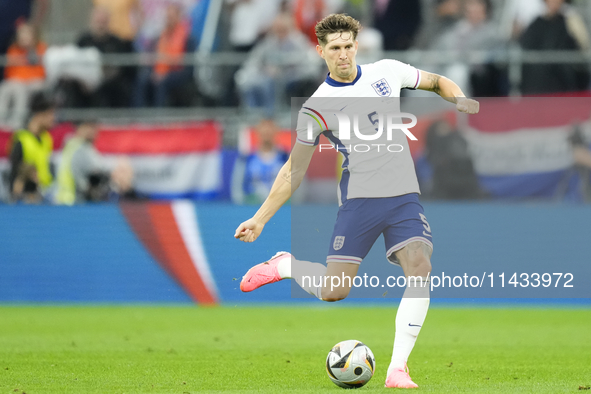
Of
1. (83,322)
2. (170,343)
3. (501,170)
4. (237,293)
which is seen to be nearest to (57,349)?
(170,343)

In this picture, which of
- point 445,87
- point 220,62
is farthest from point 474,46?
point 445,87

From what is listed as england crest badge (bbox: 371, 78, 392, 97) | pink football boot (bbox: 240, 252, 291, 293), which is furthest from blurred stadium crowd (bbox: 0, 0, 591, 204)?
england crest badge (bbox: 371, 78, 392, 97)

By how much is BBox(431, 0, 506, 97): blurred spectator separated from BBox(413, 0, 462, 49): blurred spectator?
0.13 meters

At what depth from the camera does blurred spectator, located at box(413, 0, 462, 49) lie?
15.7 meters

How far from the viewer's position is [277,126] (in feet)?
46.9

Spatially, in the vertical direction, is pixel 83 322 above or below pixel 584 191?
below

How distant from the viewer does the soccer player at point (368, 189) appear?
6504 millimetres

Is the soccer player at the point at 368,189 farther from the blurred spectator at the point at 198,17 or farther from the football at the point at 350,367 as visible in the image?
the blurred spectator at the point at 198,17

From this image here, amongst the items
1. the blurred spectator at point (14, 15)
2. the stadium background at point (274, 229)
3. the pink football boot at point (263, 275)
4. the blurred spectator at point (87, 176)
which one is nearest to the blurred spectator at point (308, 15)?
the stadium background at point (274, 229)

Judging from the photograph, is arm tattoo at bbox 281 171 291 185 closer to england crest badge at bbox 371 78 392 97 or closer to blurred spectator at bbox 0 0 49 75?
england crest badge at bbox 371 78 392 97

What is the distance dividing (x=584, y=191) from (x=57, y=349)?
25.1 ft

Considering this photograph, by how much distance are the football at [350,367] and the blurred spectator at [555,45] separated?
946cm

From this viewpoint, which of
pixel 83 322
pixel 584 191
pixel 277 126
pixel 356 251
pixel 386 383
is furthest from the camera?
pixel 277 126

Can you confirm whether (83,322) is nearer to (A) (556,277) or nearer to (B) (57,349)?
(B) (57,349)
